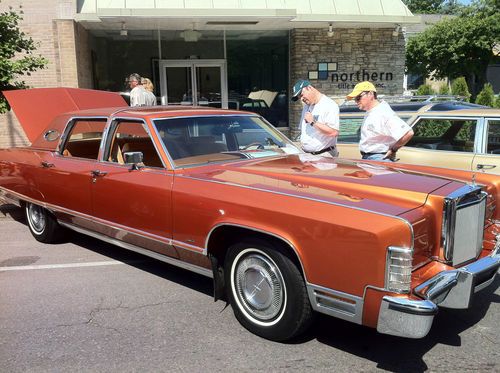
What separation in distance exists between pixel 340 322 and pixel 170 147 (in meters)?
2.05

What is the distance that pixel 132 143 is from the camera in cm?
487

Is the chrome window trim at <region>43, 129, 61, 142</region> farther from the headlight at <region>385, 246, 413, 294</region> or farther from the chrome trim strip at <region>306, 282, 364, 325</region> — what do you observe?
the headlight at <region>385, 246, 413, 294</region>

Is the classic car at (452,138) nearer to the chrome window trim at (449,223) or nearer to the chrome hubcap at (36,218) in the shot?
the chrome window trim at (449,223)

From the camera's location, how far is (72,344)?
3.34m

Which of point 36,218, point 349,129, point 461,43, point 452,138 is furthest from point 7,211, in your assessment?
point 461,43

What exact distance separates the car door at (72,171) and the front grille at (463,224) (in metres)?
3.29

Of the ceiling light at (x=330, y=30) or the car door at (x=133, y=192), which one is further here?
the ceiling light at (x=330, y=30)

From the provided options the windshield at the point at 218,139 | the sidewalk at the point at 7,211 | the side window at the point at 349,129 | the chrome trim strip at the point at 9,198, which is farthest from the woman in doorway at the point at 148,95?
the windshield at the point at 218,139

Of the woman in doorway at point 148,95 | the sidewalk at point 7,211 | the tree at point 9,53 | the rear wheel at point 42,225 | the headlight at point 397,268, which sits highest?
the tree at point 9,53

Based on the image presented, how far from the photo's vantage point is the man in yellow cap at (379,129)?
508 cm

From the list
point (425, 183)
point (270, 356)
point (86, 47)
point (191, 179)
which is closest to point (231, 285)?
point (270, 356)

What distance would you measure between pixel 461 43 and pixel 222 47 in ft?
53.5

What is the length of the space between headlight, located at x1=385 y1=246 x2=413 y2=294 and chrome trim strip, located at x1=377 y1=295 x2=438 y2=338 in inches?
2.8

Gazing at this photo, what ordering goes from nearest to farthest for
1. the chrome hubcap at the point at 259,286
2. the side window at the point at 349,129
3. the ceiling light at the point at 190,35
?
the chrome hubcap at the point at 259,286 → the side window at the point at 349,129 → the ceiling light at the point at 190,35
